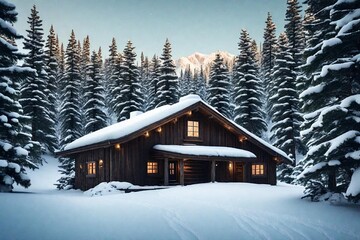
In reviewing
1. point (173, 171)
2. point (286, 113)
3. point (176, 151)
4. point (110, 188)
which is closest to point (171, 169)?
point (173, 171)

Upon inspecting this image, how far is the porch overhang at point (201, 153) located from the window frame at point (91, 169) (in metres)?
4.80

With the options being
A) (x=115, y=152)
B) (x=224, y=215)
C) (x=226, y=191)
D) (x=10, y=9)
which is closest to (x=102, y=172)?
(x=115, y=152)

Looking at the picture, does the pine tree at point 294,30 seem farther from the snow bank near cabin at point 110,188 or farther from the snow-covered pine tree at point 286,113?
the snow bank near cabin at point 110,188

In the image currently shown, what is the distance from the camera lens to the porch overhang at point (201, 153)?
Result: 68.2ft

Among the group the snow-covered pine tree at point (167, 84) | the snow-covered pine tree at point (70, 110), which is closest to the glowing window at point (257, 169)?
the snow-covered pine tree at point (167, 84)

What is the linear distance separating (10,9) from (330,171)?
15.3 meters

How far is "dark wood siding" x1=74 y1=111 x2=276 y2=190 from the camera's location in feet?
70.3

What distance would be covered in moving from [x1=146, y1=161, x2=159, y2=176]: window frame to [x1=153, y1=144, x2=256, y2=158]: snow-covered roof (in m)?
1.34

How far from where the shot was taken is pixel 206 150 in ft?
73.2

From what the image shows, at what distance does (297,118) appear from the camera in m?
34.3

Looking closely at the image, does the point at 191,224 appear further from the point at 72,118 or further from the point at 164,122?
the point at 72,118

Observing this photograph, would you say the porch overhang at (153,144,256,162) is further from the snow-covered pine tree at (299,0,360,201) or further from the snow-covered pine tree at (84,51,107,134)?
the snow-covered pine tree at (84,51,107,134)

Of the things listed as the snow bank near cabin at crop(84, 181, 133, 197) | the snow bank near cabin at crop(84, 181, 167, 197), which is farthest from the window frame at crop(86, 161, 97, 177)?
the snow bank near cabin at crop(84, 181, 133, 197)

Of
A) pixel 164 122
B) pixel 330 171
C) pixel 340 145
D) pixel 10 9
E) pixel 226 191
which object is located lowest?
pixel 226 191
